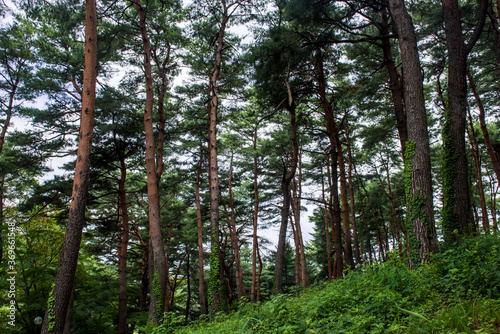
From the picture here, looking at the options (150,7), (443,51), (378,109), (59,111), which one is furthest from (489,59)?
(59,111)

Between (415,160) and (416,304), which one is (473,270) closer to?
(416,304)

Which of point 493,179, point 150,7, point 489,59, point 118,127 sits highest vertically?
point 150,7

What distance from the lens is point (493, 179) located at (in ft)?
67.0

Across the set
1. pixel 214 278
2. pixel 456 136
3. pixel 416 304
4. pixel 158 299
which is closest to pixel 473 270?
pixel 416 304

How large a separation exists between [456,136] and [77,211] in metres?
8.54

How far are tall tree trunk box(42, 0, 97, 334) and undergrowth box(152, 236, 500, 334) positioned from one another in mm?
3698

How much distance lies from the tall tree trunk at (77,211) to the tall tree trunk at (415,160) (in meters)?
6.92

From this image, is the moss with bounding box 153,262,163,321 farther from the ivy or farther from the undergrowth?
the ivy

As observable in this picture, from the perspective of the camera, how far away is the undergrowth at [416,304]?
2.80 metres

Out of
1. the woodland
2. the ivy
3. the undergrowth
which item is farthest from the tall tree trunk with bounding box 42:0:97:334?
the ivy

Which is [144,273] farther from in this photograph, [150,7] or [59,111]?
[150,7]

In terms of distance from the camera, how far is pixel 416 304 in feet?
11.6

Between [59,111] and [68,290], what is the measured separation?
8784 mm

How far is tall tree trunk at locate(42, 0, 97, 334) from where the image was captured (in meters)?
5.88
